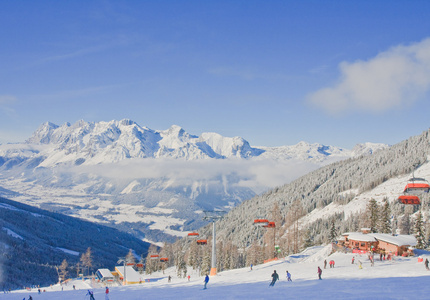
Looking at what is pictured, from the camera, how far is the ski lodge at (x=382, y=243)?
214ft

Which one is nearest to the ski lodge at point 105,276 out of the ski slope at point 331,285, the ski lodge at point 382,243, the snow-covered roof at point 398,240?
the ski slope at point 331,285

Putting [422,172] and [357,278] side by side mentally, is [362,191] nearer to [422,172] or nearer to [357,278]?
[422,172]

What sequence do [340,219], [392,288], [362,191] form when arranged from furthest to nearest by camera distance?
[362,191], [340,219], [392,288]

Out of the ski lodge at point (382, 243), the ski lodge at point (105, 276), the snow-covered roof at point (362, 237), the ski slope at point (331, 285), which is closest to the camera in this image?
the ski slope at point (331, 285)

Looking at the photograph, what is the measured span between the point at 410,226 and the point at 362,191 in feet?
240

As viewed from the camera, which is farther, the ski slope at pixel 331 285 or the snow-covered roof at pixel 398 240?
the snow-covered roof at pixel 398 240

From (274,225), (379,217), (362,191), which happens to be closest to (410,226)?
(379,217)

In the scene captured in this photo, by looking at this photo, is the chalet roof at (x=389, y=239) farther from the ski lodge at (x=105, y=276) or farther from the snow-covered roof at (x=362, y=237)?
the ski lodge at (x=105, y=276)

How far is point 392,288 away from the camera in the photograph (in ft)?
126

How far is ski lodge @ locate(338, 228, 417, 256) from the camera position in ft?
214

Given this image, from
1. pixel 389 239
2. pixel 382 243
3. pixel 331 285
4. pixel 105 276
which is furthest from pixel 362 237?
pixel 105 276

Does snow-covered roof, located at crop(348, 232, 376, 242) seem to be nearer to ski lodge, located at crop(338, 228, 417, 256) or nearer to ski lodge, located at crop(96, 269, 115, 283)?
ski lodge, located at crop(338, 228, 417, 256)

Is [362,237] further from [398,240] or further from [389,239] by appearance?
[398,240]

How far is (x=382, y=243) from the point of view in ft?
223
